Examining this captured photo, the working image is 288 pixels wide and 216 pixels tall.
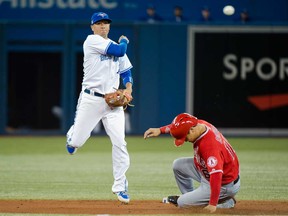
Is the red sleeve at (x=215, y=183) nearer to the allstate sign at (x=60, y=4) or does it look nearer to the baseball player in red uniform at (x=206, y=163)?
the baseball player in red uniform at (x=206, y=163)

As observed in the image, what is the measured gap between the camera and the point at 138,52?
18.3 meters

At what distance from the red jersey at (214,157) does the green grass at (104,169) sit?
59.9 inches

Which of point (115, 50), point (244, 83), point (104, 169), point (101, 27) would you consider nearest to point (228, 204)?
point (115, 50)

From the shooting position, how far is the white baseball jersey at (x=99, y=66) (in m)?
8.31

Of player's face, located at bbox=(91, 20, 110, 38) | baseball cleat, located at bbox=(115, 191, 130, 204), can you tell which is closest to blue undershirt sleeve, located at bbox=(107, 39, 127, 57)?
player's face, located at bbox=(91, 20, 110, 38)

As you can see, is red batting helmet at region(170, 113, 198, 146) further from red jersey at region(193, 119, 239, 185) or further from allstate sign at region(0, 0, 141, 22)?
allstate sign at region(0, 0, 141, 22)

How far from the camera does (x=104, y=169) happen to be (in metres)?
12.1

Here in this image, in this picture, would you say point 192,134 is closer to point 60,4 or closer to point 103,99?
point 103,99

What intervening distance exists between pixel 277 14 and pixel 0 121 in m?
7.46

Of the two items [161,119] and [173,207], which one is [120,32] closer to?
[161,119]

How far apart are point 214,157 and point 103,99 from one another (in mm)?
1591

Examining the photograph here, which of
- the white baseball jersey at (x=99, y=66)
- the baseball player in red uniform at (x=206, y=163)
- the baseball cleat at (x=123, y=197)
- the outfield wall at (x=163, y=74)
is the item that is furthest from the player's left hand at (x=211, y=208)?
the outfield wall at (x=163, y=74)

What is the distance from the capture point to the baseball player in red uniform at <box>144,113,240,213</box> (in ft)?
24.0

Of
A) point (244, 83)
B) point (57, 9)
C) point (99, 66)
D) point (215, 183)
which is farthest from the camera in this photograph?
point (57, 9)
